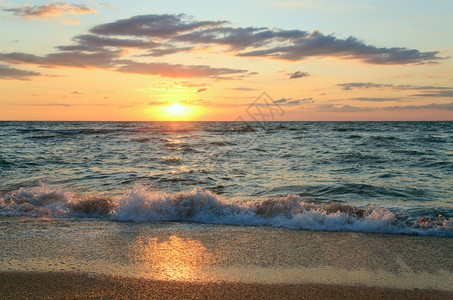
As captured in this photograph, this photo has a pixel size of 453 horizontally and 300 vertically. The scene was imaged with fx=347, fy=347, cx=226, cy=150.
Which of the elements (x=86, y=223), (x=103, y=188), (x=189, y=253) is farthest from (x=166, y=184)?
(x=189, y=253)

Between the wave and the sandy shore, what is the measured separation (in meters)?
2.51

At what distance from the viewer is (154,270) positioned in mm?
4227

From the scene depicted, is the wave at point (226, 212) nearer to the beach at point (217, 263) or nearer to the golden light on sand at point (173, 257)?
the beach at point (217, 263)

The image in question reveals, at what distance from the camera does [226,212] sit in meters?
7.10

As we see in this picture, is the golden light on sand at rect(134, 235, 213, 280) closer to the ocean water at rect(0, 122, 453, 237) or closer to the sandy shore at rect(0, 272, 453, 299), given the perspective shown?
the sandy shore at rect(0, 272, 453, 299)

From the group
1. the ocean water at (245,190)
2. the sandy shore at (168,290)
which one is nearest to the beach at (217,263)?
the sandy shore at (168,290)

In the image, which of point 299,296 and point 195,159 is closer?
point 299,296

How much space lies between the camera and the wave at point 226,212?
6270 mm

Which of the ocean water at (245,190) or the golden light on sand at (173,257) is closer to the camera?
the golden light on sand at (173,257)

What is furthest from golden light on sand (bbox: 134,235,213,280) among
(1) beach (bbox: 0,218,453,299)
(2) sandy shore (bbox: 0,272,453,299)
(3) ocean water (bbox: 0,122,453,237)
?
(3) ocean water (bbox: 0,122,453,237)

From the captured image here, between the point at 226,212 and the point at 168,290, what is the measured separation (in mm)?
3465

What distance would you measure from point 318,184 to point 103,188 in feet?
21.0

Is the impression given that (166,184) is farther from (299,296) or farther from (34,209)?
(299,296)

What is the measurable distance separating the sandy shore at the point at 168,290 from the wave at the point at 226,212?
2.51 metres
